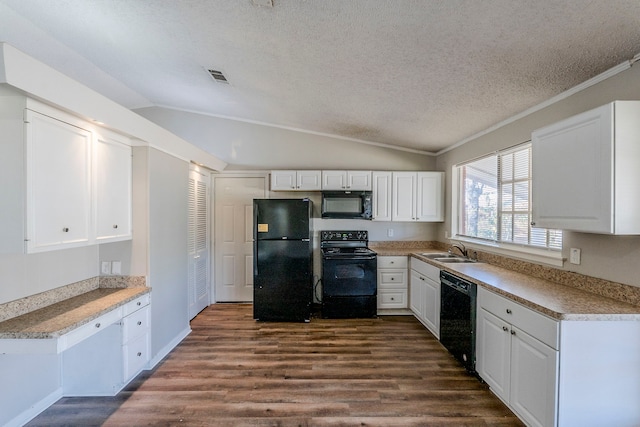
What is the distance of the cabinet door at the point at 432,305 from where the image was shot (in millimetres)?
3139

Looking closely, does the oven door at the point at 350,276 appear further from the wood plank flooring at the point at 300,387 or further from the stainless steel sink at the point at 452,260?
the stainless steel sink at the point at 452,260

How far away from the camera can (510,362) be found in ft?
6.55

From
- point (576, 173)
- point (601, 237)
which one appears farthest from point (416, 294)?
point (576, 173)

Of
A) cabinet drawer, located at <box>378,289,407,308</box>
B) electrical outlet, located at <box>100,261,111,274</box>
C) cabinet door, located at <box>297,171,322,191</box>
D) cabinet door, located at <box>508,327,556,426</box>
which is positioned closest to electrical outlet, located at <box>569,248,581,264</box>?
cabinet door, located at <box>508,327,556,426</box>

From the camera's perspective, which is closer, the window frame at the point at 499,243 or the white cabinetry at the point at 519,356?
the white cabinetry at the point at 519,356

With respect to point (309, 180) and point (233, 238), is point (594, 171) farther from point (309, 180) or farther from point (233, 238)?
point (233, 238)

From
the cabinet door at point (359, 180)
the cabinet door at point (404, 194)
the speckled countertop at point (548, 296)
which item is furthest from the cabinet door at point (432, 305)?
the cabinet door at point (359, 180)

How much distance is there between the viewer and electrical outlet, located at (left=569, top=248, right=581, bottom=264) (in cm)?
212

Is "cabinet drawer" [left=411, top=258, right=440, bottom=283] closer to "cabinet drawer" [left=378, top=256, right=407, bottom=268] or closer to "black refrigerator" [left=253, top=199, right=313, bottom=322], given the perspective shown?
"cabinet drawer" [left=378, top=256, right=407, bottom=268]

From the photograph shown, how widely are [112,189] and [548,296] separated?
3.30m

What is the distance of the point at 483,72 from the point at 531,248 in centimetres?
159

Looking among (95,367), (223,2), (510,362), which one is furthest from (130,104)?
(510,362)

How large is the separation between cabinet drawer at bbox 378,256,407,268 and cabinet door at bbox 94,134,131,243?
114 inches

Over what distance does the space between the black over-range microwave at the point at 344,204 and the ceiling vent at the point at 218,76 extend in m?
1.87
